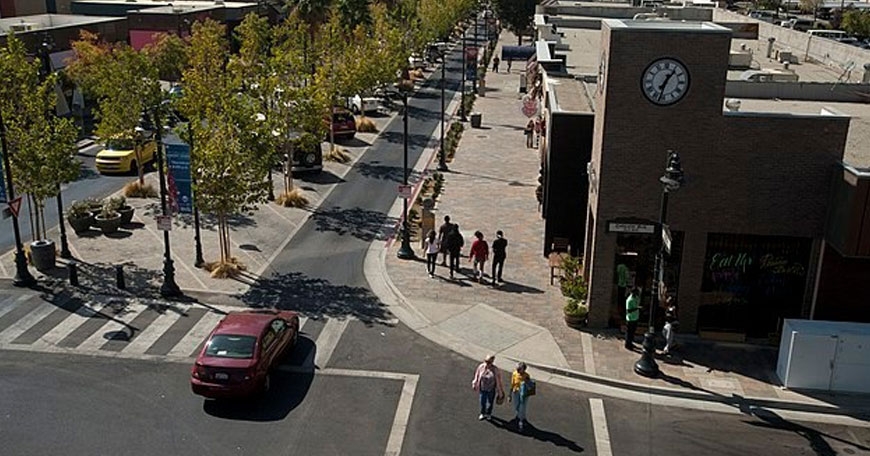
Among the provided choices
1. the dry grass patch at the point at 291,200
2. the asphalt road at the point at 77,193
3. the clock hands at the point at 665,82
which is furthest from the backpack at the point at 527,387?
the asphalt road at the point at 77,193

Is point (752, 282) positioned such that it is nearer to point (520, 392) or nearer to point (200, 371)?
point (520, 392)

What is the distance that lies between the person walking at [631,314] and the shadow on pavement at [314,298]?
21.7 ft

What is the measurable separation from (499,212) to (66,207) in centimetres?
1731

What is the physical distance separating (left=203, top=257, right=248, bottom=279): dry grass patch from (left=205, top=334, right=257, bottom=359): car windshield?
759 centimetres

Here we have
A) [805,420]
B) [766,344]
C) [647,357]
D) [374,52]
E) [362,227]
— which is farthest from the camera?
[374,52]

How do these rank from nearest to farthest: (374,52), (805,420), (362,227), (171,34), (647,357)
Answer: (805,420)
(647,357)
(362,227)
(374,52)
(171,34)

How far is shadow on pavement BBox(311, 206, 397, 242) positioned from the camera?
30.9 m

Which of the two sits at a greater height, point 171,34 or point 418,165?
point 171,34

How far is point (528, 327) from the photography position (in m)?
22.8

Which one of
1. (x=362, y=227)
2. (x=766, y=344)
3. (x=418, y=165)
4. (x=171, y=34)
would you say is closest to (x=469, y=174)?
(x=418, y=165)

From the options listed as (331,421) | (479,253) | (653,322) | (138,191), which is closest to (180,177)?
(479,253)

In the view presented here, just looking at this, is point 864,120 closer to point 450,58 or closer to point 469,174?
point 469,174

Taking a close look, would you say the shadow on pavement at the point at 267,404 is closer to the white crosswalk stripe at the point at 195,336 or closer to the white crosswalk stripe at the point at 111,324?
the white crosswalk stripe at the point at 195,336

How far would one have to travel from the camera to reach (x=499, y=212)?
109 ft
